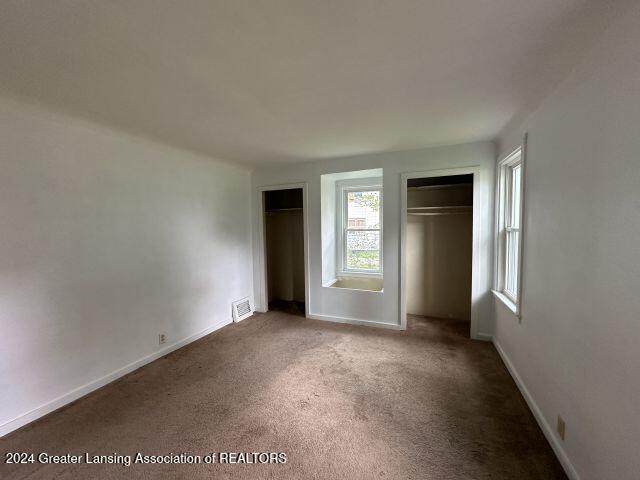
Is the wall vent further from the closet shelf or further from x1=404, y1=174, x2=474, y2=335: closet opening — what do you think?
the closet shelf

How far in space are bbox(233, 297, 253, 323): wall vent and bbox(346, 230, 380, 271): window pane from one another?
177 centimetres

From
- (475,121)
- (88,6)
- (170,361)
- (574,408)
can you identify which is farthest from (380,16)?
(170,361)

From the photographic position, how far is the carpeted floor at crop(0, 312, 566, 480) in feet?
5.18

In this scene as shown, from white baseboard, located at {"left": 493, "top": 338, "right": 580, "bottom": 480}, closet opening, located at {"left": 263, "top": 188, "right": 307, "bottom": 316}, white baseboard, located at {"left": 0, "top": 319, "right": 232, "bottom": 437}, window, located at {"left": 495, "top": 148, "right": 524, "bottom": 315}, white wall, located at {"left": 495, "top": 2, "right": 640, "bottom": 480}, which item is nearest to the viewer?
white wall, located at {"left": 495, "top": 2, "right": 640, "bottom": 480}

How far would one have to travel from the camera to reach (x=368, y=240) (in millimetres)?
4438

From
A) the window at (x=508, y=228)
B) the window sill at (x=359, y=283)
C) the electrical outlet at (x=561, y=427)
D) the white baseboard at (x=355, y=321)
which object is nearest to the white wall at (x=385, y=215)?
the white baseboard at (x=355, y=321)

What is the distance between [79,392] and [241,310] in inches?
81.9

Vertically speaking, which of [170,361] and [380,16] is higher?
[380,16]

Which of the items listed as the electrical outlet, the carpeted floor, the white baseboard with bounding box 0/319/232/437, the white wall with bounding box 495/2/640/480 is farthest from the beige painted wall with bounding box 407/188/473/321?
the white baseboard with bounding box 0/319/232/437

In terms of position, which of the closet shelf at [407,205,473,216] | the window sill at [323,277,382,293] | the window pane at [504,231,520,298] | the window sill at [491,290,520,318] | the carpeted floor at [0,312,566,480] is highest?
the closet shelf at [407,205,473,216]

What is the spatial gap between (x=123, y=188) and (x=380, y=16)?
8.68 ft

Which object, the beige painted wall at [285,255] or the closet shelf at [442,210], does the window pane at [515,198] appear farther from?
the beige painted wall at [285,255]

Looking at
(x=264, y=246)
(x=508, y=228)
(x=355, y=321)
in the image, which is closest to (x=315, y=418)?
(x=355, y=321)

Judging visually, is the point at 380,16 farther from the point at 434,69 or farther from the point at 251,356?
the point at 251,356
